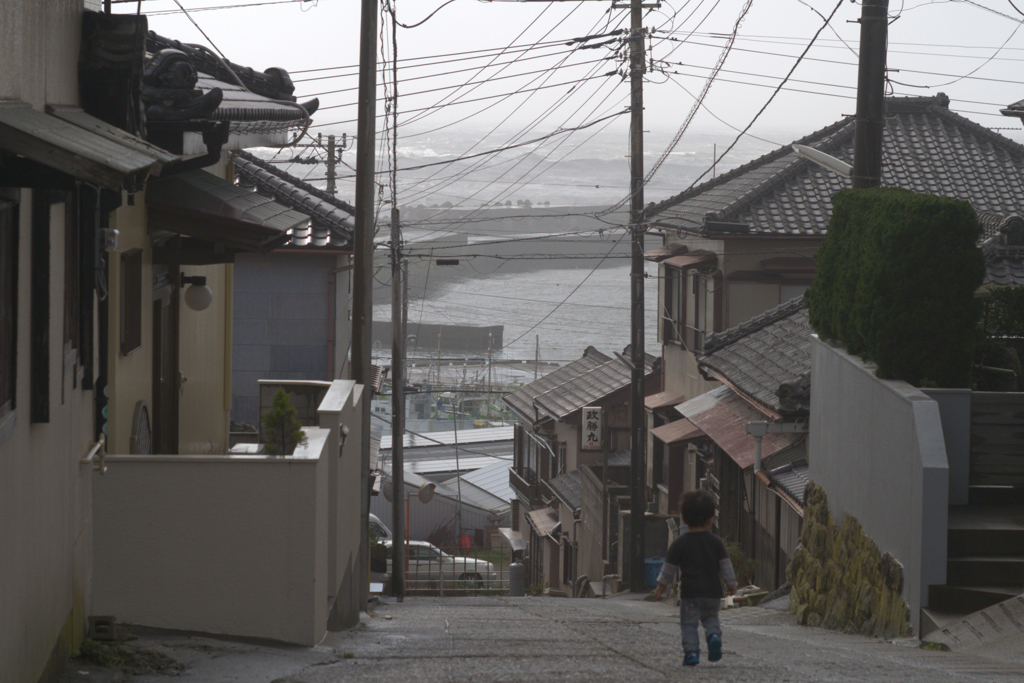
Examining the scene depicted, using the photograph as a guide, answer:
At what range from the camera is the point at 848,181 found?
23.2 metres

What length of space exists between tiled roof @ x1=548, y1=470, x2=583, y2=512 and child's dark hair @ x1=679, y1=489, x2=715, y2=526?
21.5 metres

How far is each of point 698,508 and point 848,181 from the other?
1786 cm

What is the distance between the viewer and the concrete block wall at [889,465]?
826cm

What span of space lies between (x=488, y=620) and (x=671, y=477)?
547 inches

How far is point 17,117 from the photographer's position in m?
3.97

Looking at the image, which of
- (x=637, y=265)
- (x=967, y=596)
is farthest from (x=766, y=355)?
(x=967, y=596)

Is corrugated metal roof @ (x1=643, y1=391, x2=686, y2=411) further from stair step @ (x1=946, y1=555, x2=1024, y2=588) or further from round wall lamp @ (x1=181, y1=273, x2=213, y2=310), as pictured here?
stair step @ (x1=946, y1=555, x2=1024, y2=588)

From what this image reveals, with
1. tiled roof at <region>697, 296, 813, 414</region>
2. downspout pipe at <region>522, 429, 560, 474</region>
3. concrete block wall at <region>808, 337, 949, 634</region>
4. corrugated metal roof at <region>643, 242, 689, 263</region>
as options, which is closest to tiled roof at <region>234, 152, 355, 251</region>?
tiled roof at <region>697, 296, 813, 414</region>

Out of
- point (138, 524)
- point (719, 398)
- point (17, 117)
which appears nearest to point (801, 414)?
point (719, 398)

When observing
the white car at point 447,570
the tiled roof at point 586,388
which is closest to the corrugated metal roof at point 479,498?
the tiled roof at point 586,388

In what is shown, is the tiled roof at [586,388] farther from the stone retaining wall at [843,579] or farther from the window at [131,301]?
the window at [131,301]

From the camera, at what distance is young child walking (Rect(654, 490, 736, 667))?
7129 millimetres

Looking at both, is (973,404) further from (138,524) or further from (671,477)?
(671,477)

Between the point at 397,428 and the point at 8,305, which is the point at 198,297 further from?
the point at 397,428
